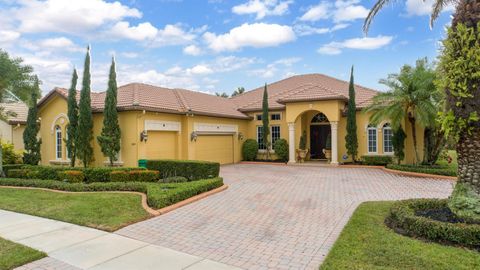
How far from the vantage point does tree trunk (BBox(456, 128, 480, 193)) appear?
6.50 metres

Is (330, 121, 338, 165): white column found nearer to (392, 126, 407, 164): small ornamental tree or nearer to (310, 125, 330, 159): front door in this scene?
(310, 125, 330, 159): front door

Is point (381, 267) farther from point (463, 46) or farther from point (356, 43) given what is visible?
point (356, 43)

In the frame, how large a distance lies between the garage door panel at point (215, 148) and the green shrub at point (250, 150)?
3.63 ft

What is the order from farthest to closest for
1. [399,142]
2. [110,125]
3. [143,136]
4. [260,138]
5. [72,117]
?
[260,138] < [399,142] < [72,117] < [143,136] < [110,125]

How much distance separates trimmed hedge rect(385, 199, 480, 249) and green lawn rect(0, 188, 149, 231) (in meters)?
5.91

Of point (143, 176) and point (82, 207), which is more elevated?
point (143, 176)

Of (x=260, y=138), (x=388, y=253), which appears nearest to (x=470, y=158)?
(x=388, y=253)

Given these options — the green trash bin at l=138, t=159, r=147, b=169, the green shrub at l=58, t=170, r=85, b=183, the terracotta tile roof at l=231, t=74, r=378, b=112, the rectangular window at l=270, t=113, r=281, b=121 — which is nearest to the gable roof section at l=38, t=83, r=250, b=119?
the rectangular window at l=270, t=113, r=281, b=121

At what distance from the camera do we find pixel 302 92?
20.8 m

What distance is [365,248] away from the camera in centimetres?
Result: 556

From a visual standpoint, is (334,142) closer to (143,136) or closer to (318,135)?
(318,135)

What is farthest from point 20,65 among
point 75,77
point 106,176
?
point 106,176

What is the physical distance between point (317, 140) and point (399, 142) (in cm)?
635

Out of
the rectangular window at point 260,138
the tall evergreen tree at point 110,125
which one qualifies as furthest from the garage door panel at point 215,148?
the tall evergreen tree at point 110,125
